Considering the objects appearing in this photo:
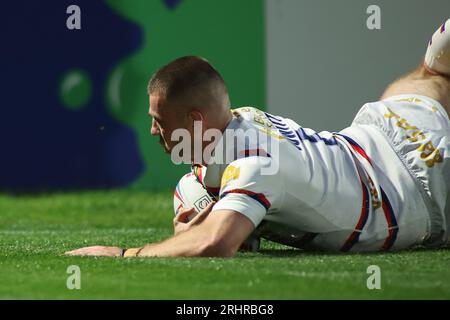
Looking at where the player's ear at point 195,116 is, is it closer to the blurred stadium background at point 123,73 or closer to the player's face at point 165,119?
the player's face at point 165,119

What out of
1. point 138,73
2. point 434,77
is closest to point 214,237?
→ point 434,77

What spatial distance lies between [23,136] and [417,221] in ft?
15.6

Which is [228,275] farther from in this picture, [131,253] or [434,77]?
[434,77]

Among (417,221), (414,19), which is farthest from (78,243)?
(414,19)

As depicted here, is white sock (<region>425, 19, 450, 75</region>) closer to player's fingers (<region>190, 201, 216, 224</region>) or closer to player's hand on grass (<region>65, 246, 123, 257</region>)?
player's fingers (<region>190, 201, 216, 224</region>)

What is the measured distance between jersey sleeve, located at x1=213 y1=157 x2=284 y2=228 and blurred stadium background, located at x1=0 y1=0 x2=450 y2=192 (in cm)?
431

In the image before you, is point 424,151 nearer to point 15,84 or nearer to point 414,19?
point 414,19

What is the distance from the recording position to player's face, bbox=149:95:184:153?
3.38 m

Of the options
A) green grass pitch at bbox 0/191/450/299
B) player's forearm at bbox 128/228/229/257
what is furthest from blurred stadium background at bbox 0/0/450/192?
player's forearm at bbox 128/228/229/257

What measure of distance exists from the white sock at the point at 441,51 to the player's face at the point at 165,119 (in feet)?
4.37

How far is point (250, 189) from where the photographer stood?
10.3 feet

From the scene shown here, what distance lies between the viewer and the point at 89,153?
7.63m

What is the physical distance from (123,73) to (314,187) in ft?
14.9

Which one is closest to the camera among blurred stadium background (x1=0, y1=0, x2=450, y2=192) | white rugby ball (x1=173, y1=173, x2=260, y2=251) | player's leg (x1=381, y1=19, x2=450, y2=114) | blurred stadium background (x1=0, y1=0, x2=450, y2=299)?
white rugby ball (x1=173, y1=173, x2=260, y2=251)
